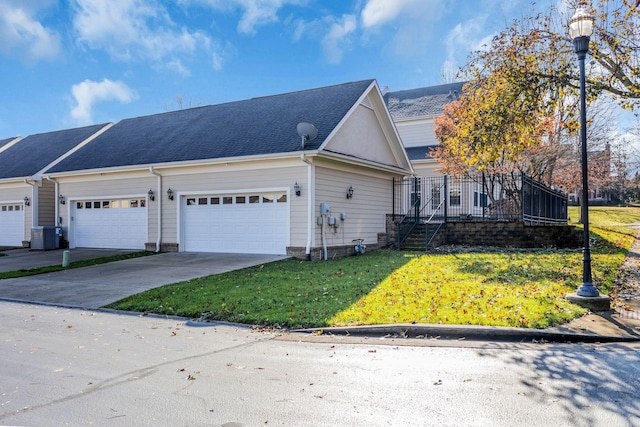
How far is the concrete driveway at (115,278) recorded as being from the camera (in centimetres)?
947

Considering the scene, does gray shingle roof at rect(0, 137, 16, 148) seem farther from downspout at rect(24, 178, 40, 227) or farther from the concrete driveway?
the concrete driveway

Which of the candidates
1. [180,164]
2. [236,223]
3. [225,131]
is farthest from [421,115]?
[180,164]

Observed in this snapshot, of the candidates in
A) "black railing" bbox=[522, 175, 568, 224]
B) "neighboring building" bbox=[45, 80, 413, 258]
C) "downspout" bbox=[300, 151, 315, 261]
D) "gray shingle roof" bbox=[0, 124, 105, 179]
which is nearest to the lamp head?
"neighboring building" bbox=[45, 80, 413, 258]

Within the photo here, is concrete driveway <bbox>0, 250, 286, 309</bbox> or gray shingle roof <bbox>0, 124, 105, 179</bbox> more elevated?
gray shingle roof <bbox>0, 124, 105, 179</bbox>

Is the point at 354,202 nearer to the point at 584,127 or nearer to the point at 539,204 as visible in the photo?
the point at 539,204

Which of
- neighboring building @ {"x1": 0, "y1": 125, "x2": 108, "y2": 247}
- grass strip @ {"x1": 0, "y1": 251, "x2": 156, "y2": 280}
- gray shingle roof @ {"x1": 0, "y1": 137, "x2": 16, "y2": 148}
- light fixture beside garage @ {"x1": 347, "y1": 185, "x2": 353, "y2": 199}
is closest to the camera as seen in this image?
grass strip @ {"x1": 0, "y1": 251, "x2": 156, "y2": 280}

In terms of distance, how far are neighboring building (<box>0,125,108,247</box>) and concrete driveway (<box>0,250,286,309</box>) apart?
6.74 meters

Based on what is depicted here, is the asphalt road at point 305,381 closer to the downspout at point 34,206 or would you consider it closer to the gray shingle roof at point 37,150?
the downspout at point 34,206

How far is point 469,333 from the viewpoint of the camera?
5.96 m

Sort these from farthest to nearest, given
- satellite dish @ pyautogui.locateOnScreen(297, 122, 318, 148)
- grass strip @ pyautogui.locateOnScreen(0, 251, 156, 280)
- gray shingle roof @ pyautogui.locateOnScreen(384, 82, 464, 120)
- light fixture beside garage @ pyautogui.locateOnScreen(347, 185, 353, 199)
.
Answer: gray shingle roof @ pyautogui.locateOnScreen(384, 82, 464, 120) → light fixture beside garage @ pyautogui.locateOnScreen(347, 185, 353, 199) → satellite dish @ pyautogui.locateOnScreen(297, 122, 318, 148) → grass strip @ pyautogui.locateOnScreen(0, 251, 156, 280)

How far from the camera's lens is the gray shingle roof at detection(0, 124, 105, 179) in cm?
2116

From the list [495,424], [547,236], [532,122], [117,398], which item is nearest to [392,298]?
[495,424]

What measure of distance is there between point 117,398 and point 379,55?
2207cm

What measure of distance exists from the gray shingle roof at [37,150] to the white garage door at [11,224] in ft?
5.19
